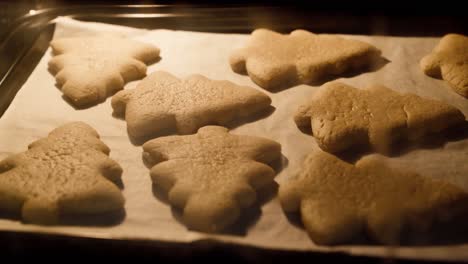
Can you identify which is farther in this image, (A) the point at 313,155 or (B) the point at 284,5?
(B) the point at 284,5

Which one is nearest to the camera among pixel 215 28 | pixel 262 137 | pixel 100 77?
pixel 262 137

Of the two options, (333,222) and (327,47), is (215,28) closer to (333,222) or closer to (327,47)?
(327,47)

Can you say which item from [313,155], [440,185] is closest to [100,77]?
[313,155]

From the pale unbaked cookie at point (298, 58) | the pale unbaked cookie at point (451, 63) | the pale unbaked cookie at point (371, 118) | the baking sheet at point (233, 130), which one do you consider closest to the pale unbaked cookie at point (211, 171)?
the baking sheet at point (233, 130)

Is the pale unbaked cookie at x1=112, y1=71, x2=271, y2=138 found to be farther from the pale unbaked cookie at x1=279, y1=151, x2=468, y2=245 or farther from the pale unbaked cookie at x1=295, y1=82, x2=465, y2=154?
the pale unbaked cookie at x1=279, y1=151, x2=468, y2=245

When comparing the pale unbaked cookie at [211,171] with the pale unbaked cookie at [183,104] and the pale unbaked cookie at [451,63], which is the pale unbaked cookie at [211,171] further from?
the pale unbaked cookie at [451,63]

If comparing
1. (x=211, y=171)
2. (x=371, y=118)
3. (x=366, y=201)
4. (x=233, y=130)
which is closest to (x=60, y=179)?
(x=211, y=171)
